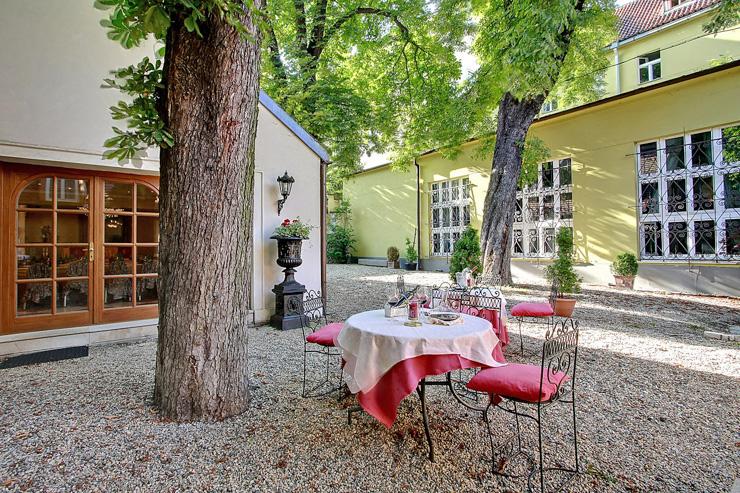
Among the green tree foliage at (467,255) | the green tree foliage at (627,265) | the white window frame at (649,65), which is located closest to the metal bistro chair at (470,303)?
the green tree foliage at (467,255)

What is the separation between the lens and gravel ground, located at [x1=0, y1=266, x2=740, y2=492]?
6.34 ft

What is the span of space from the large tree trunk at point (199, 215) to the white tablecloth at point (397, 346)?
3.18 ft

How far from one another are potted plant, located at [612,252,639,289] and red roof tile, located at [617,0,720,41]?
8.12 metres

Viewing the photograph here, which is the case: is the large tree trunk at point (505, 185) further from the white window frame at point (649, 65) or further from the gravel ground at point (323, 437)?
the white window frame at point (649, 65)

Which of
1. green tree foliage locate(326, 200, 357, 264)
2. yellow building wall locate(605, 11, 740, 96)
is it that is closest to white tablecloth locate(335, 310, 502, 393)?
yellow building wall locate(605, 11, 740, 96)

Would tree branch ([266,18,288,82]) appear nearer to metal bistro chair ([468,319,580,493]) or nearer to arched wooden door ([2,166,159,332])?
arched wooden door ([2,166,159,332])

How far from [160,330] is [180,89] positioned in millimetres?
1643

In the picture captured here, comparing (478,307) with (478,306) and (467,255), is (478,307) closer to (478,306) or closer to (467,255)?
(478,306)

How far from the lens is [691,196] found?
7.67m

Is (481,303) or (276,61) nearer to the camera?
(481,303)

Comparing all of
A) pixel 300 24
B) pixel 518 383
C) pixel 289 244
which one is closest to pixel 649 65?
pixel 300 24

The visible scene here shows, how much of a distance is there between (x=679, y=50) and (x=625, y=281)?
344 inches

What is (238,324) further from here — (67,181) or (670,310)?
(670,310)

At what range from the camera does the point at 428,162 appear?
1345 cm
